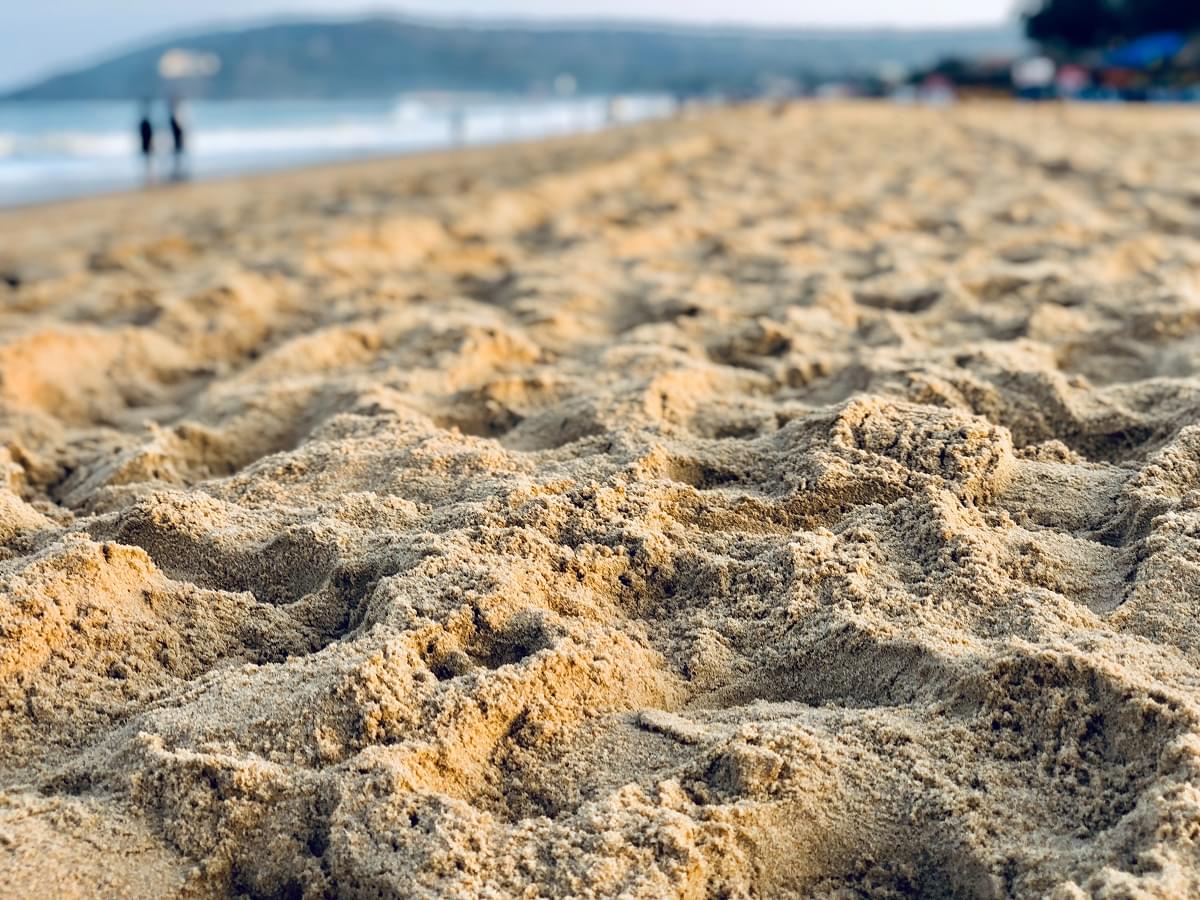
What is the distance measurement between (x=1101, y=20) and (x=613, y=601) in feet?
141

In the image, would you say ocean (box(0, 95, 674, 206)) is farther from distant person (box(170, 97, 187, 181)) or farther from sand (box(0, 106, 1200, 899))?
sand (box(0, 106, 1200, 899))

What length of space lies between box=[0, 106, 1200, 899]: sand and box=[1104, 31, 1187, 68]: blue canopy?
31.8 metres

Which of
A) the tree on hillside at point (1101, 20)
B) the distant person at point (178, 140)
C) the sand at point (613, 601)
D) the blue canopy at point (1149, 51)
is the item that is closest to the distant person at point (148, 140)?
the distant person at point (178, 140)

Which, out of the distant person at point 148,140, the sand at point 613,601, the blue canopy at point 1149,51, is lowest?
the sand at point 613,601

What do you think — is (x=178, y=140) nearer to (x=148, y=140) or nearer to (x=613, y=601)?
(x=148, y=140)

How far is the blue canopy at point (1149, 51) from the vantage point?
3075 cm

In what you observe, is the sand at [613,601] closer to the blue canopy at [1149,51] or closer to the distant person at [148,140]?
the distant person at [148,140]

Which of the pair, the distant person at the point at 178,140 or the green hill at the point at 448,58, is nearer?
the distant person at the point at 178,140

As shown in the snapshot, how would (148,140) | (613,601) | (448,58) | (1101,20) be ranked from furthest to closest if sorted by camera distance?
1. (448,58)
2. (1101,20)
3. (148,140)
4. (613,601)

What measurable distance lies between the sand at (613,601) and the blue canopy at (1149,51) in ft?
104

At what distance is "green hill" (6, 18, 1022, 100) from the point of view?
97250 millimetres

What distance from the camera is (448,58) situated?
118312 mm

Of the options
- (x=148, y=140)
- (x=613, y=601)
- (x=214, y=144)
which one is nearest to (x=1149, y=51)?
(x=214, y=144)

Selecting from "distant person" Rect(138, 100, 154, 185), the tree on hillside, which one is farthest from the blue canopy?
"distant person" Rect(138, 100, 154, 185)
